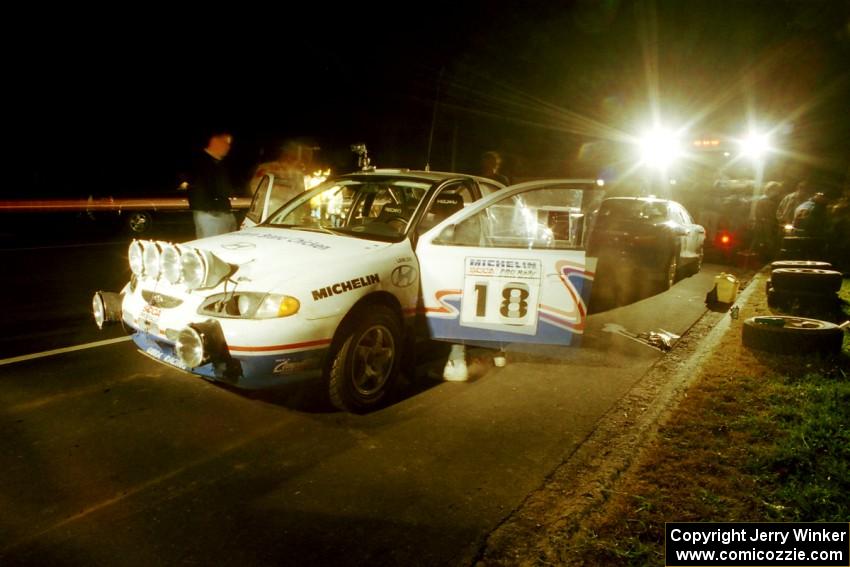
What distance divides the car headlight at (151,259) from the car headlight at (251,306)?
0.59 metres

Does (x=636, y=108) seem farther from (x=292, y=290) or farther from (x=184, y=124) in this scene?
(x=292, y=290)

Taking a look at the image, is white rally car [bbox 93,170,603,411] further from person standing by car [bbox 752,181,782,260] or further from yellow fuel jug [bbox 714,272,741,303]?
person standing by car [bbox 752,181,782,260]

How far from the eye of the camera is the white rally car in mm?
3715

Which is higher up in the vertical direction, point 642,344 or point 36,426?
point 642,344

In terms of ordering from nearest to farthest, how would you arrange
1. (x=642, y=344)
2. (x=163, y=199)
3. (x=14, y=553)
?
(x=14, y=553) < (x=642, y=344) < (x=163, y=199)

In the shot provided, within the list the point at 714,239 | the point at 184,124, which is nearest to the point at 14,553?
the point at 714,239

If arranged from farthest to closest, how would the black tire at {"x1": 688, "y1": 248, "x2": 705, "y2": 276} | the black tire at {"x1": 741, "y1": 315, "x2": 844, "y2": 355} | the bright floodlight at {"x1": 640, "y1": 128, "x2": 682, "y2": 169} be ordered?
1. the bright floodlight at {"x1": 640, "y1": 128, "x2": 682, "y2": 169}
2. the black tire at {"x1": 688, "y1": 248, "x2": 705, "y2": 276}
3. the black tire at {"x1": 741, "y1": 315, "x2": 844, "y2": 355}

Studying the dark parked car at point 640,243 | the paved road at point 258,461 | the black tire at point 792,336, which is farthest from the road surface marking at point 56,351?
the dark parked car at point 640,243

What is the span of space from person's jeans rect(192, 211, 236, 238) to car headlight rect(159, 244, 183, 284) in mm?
3163

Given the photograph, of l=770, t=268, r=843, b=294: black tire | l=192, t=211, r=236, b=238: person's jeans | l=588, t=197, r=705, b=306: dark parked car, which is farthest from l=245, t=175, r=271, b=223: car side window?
l=770, t=268, r=843, b=294: black tire

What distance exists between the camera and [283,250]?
14.0 ft

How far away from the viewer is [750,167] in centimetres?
2308

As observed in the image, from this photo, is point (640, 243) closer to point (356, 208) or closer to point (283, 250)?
point (356, 208)

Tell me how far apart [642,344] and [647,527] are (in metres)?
3.76
